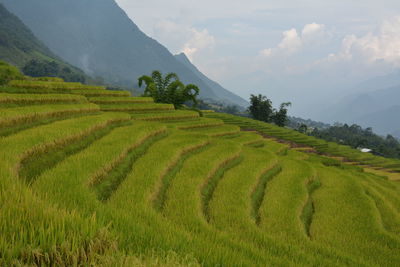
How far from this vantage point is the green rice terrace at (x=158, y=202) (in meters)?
2.17

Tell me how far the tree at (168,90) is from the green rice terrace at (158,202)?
1082 cm

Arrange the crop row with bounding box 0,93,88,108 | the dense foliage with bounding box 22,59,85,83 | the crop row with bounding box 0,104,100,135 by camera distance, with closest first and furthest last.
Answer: the crop row with bounding box 0,104,100,135
the crop row with bounding box 0,93,88,108
the dense foliage with bounding box 22,59,85,83

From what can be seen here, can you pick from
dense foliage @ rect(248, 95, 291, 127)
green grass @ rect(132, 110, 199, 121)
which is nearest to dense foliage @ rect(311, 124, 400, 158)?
dense foliage @ rect(248, 95, 291, 127)

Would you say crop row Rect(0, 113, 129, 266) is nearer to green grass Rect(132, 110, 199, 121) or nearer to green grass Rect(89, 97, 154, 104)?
green grass Rect(132, 110, 199, 121)

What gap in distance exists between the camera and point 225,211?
577cm

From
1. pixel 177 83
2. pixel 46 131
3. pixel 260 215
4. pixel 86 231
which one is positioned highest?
pixel 177 83

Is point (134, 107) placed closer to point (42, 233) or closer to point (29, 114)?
point (29, 114)

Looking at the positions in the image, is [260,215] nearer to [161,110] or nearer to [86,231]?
[86,231]

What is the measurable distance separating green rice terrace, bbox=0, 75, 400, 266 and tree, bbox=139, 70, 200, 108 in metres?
10.8

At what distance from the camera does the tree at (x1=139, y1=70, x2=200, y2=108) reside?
2312 cm

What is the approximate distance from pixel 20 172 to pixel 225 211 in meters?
4.16

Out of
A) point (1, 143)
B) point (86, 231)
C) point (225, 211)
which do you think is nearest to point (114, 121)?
point (1, 143)

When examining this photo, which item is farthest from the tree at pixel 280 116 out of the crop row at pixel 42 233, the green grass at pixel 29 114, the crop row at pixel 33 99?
the crop row at pixel 42 233

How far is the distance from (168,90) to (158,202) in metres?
18.7
